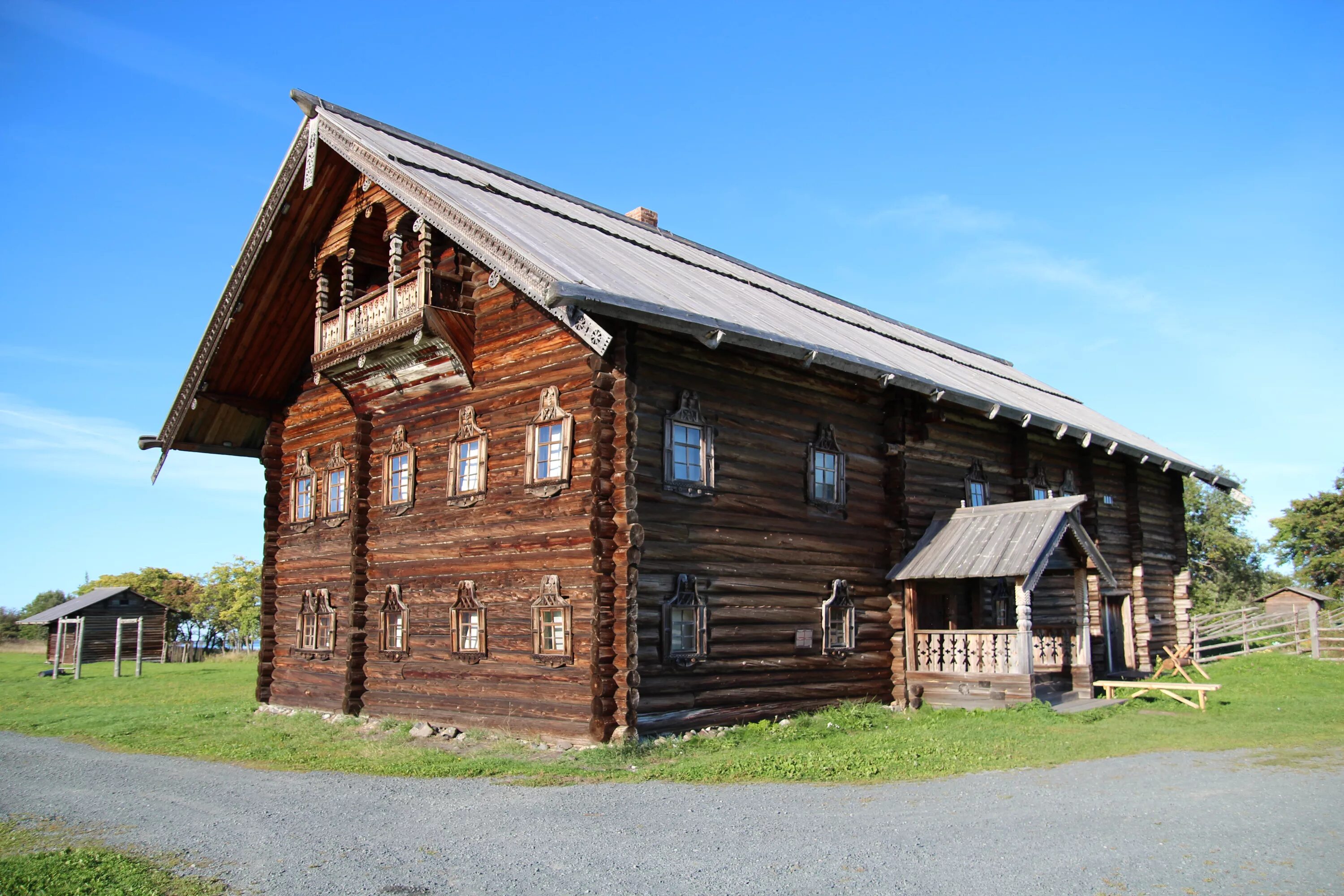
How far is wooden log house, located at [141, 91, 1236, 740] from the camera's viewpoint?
14.2 metres

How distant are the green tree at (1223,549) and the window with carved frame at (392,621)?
54.8 meters

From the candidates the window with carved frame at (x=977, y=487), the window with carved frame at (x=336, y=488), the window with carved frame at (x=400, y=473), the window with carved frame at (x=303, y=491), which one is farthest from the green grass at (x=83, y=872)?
the window with carved frame at (x=977, y=487)

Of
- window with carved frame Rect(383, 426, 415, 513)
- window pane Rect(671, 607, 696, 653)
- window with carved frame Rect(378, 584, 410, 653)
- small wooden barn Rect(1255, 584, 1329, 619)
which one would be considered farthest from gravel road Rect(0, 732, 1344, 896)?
small wooden barn Rect(1255, 584, 1329, 619)

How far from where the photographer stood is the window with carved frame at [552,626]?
14227 mm

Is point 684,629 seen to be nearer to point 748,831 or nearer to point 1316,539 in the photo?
point 748,831

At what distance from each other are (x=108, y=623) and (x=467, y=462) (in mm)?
35176

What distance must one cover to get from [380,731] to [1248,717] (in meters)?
14.5

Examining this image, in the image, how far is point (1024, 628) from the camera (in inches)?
652

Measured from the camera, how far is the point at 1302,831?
8.76 metres

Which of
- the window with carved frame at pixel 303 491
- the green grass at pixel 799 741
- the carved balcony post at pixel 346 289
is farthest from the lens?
the window with carved frame at pixel 303 491

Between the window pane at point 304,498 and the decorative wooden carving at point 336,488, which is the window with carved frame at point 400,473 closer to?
the decorative wooden carving at point 336,488

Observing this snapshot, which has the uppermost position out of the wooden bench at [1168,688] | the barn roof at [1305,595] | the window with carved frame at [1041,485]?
the window with carved frame at [1041,485]

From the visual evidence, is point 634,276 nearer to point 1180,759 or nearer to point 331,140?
point 331,140

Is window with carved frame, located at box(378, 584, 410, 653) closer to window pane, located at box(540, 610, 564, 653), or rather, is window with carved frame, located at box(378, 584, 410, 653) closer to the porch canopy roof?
window pane, located at box(540, 610, 564, 653)
